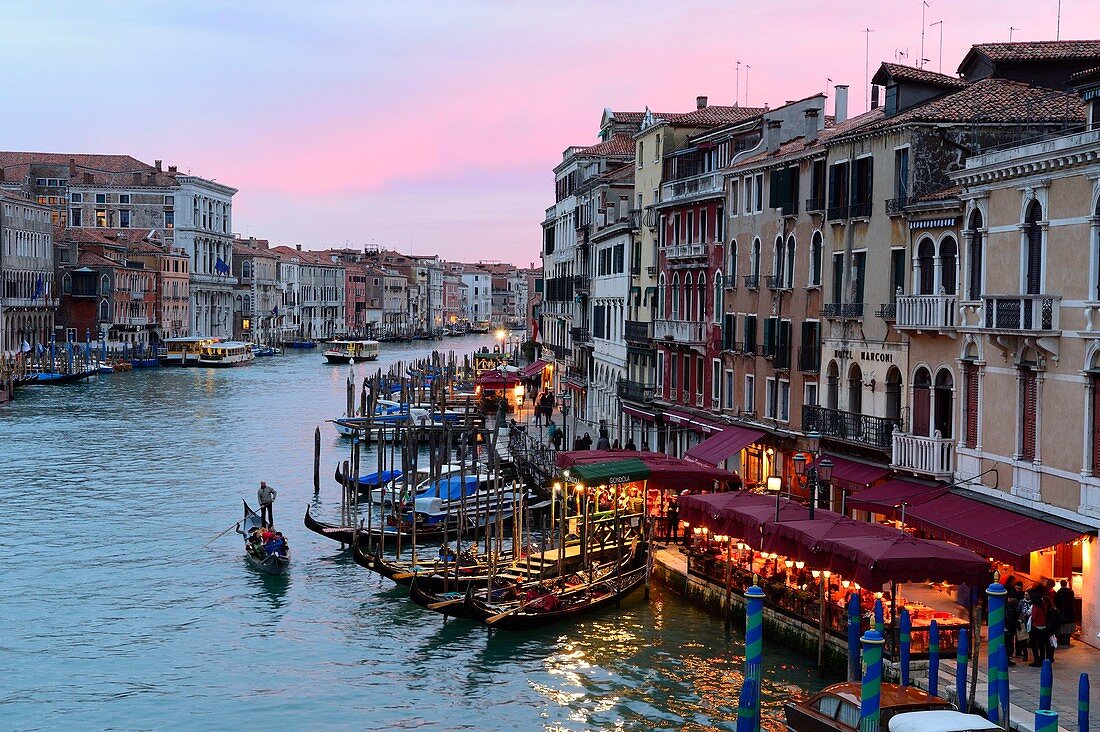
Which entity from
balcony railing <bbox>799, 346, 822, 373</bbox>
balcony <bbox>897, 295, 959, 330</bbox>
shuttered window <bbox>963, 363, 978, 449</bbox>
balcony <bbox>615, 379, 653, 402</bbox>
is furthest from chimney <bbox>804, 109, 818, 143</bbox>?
shuttered window <bbox>963, 363, 978, 449</bbox>

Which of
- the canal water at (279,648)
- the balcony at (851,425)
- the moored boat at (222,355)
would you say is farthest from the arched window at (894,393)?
the moored boat at (222,355)

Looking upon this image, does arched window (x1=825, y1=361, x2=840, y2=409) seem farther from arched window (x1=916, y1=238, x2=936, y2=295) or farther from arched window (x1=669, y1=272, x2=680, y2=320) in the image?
arched window (x1=669, y1=272, x2=680, y2=320)

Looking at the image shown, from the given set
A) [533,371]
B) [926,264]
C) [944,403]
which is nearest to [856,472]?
[944,403]

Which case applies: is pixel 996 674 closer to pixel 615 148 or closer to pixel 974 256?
pixel 974 256

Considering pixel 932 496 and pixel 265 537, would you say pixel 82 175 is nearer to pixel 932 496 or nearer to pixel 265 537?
pixel 265 537

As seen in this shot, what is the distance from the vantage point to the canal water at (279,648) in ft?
48.6

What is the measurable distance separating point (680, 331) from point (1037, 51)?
9.84 metres

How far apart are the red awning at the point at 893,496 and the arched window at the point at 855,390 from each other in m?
2.03

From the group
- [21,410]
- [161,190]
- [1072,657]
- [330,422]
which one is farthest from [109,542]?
[161,190]

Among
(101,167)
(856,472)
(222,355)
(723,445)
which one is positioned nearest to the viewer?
(856,472)

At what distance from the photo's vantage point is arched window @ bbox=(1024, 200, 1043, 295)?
1496cm

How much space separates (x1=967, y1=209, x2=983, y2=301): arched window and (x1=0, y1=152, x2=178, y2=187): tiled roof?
261 feet

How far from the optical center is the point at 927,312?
17.6 metres

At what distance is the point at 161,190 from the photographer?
90.1 meters
